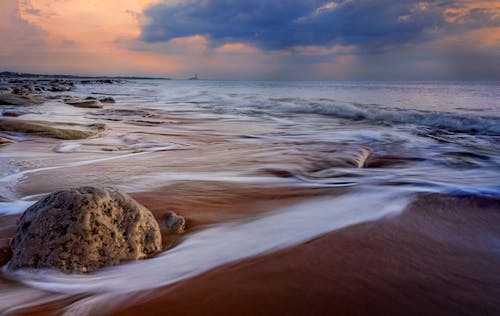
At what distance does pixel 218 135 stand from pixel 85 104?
9.45 m

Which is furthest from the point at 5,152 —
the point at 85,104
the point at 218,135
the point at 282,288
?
the point at 85,104

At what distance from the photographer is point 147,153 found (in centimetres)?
A: 614

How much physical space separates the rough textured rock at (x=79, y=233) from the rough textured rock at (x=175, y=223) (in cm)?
44

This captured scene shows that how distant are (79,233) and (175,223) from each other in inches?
34.2

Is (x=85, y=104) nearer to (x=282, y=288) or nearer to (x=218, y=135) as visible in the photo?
(x=218, y=135)

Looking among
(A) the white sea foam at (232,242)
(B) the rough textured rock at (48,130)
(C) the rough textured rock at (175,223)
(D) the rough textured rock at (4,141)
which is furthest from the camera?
(B) the rough textured rock at (48,130)

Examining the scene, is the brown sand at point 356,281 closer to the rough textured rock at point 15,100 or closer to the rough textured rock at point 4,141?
the rough textured rock at point 4,141

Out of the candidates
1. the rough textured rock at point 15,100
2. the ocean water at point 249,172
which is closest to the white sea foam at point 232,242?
the ocean water at point 249,172

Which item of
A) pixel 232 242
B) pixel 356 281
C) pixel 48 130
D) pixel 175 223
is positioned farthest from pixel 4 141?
pixel 356 281

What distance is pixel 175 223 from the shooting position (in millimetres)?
2973

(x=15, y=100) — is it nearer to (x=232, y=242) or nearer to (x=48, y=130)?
(x=48, y=130)

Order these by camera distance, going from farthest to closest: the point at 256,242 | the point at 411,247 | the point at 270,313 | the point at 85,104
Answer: the point at 85,104
the point at 256,242
the point at 411,247
the point at 270,313

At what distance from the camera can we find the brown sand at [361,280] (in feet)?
6.34

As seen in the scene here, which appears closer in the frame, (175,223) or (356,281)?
(356,281)
